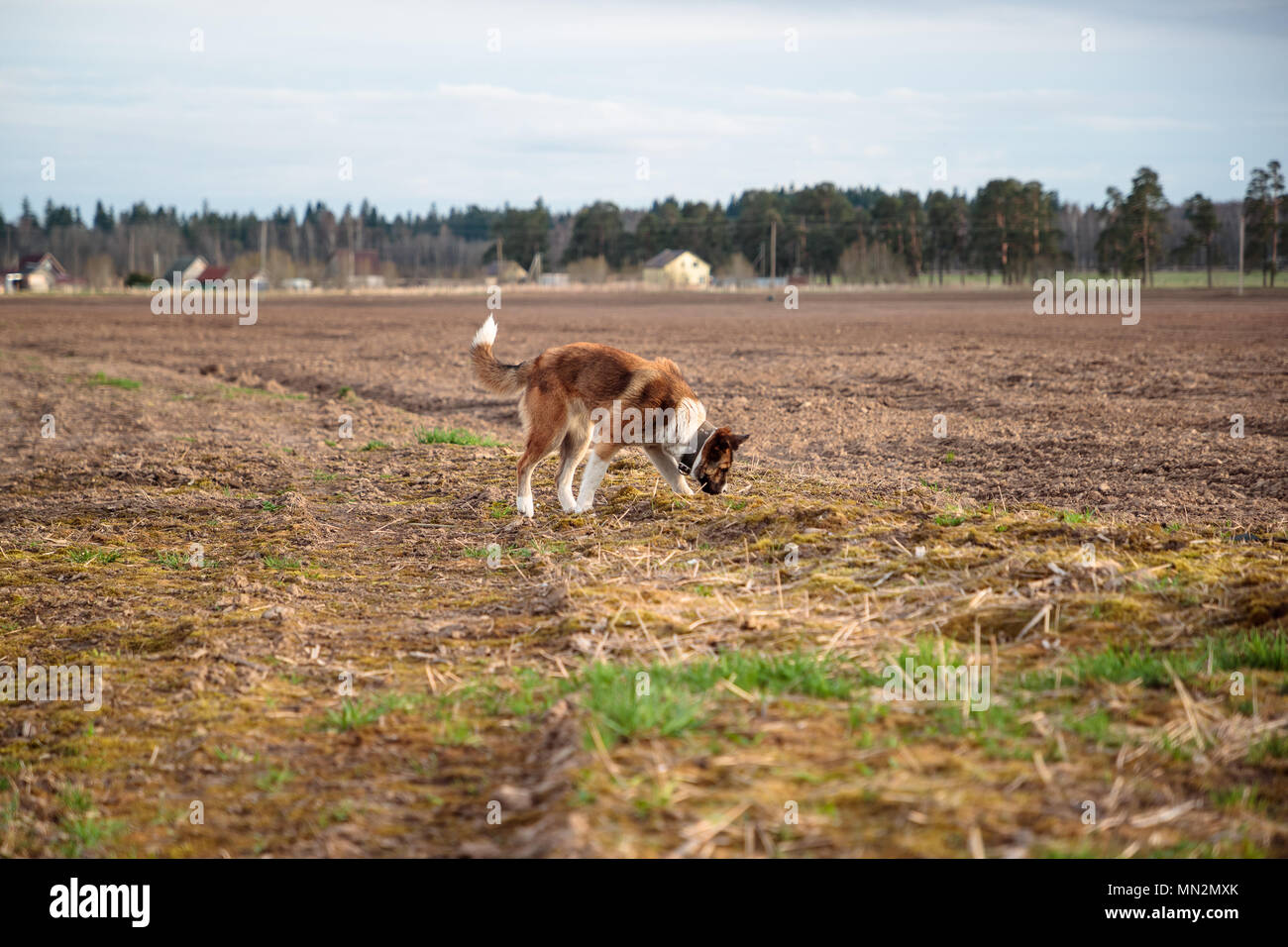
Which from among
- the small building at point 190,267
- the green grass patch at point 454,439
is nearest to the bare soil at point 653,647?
the green grass patch at point 454,439

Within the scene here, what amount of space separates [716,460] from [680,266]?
121004 mm

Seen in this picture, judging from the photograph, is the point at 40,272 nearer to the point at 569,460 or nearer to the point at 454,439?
the point at 454,439

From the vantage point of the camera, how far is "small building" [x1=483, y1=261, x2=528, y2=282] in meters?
122

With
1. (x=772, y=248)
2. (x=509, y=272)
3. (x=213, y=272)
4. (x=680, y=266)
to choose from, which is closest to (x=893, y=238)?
(x=772, y=248)

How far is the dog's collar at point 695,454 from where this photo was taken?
933cm

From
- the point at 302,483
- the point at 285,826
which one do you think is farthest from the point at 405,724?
the point at 302,483

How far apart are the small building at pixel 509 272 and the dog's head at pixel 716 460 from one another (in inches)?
4358

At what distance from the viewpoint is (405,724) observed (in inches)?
187

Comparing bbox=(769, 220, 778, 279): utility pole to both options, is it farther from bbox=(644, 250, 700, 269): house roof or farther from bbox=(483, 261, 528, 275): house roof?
bbox=(483, 261, 528, 275): house roof

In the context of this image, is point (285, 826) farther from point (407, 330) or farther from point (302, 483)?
point (407, 330)

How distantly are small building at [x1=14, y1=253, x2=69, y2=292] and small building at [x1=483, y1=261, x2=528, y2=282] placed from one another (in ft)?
183

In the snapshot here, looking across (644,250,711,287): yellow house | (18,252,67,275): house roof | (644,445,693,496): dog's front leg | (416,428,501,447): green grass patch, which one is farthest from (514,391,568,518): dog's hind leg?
(18,252,67,275): house roof

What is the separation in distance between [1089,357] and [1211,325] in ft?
46.5

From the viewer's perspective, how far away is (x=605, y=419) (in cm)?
909
